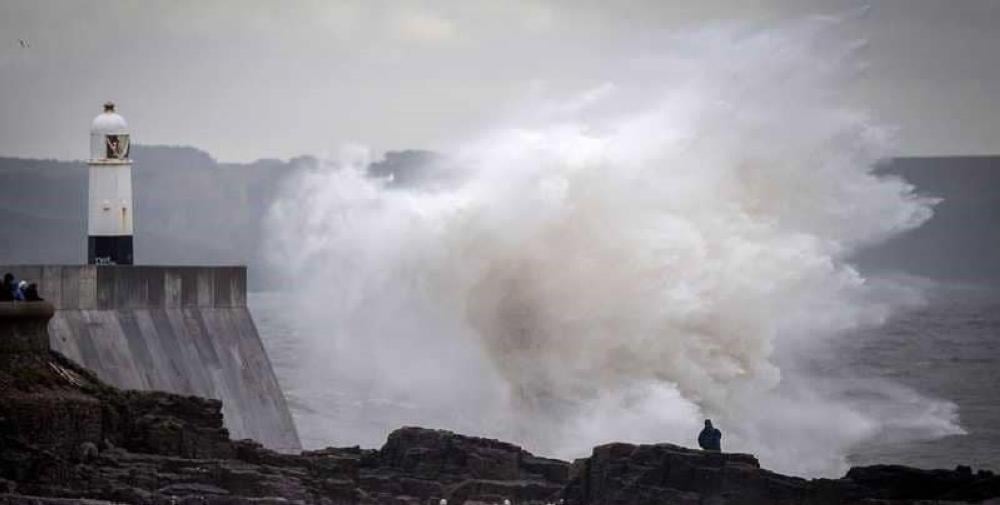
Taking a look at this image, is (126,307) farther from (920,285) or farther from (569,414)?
(920,285)

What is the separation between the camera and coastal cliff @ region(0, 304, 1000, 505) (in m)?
27.6

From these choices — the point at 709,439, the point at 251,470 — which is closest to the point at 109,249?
the point at 251,470

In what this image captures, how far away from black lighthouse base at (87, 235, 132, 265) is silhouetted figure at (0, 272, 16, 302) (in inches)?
217

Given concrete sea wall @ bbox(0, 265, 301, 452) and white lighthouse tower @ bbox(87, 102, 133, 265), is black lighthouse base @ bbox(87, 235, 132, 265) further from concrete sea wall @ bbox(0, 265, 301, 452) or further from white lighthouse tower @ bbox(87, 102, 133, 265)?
concrete sea wall @ bbox(0, 265, 301, 452)

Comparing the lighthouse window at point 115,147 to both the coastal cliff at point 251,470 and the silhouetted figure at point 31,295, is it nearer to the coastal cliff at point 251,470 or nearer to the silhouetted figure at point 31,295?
the silhouetted figure at point 31,295

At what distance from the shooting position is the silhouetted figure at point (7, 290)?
96.2 feet

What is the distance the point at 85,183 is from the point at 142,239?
7.83 metres

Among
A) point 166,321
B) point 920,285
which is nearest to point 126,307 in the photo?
point 166,321

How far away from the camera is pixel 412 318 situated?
1855 inches

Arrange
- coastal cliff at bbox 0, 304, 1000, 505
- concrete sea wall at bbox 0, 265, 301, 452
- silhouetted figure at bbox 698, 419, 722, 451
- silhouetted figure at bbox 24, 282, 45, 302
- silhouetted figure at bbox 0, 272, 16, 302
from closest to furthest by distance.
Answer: coastal cliff at bbox 0, 304, 1000, 505
silhouetted figure at bbox 0, 272, 16, 302
silhouetted figure at bbox 24, 282, 45, 302
silhouetted figure at bbox 698, 419, 722, 451
concrete sea wall at bbox 0, 265, 301, 452

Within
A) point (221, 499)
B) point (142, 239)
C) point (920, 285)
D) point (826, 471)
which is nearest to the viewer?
point (221, 499)

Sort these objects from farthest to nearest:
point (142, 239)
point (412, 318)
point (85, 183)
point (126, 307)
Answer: point (142, 239)
point (85, 183)
point (412, 318)
point (126, 307)

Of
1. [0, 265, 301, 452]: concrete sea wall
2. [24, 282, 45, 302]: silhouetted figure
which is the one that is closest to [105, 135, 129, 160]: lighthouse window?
[0, 265, 301, 452]: concrete sea wall

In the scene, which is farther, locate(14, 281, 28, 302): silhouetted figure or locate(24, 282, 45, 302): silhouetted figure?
locate(24, 282, 45, 302): silhouetted figure
